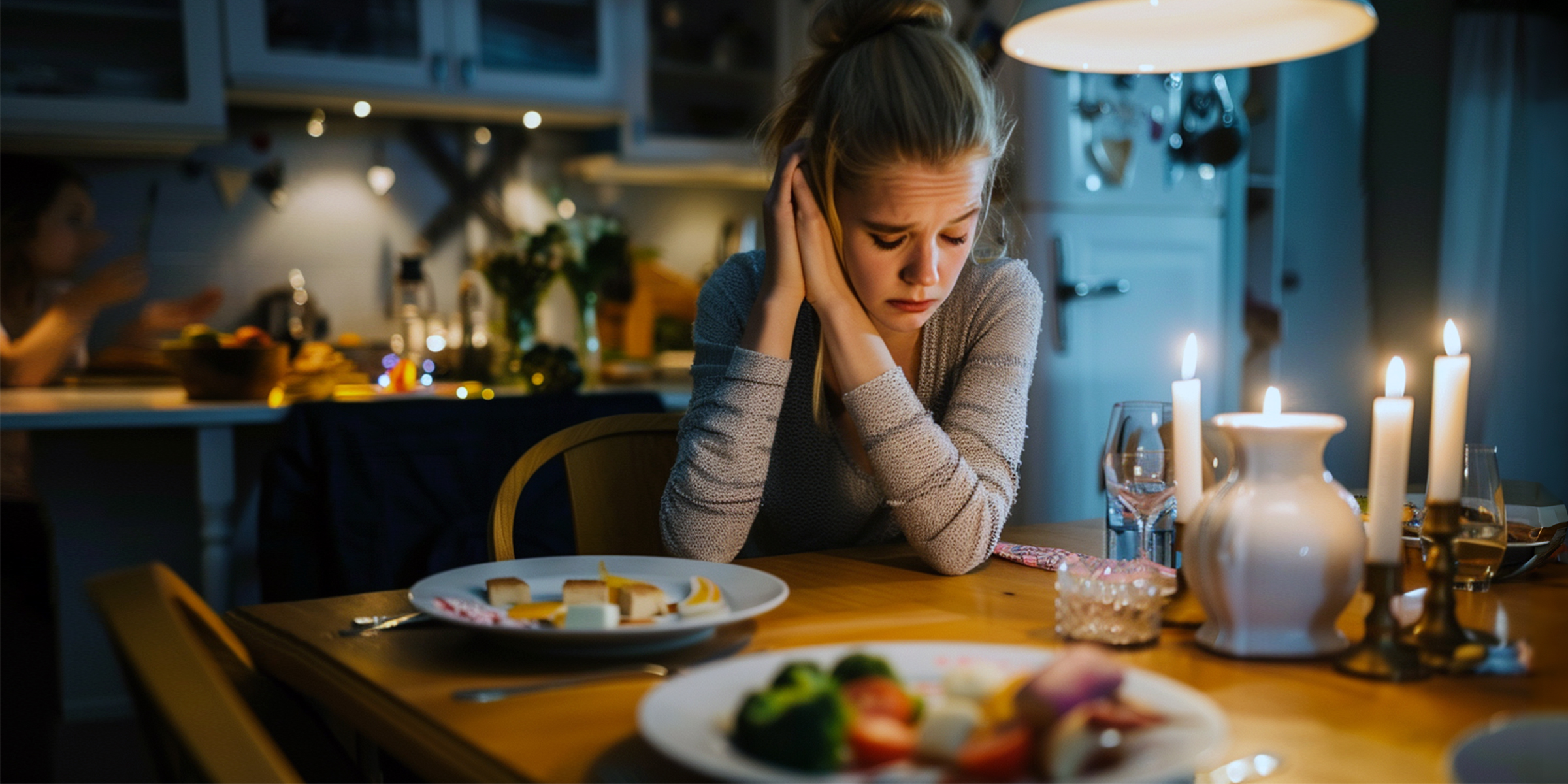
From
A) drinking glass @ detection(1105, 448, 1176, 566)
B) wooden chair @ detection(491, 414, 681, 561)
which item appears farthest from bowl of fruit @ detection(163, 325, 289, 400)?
drinking glass @ detection(1105, 448, 1176, 566)

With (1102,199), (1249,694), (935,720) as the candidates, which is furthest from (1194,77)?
(935,720)

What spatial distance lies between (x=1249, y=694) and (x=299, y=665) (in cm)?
64

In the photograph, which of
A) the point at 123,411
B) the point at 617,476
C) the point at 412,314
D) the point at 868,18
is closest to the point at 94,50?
the point at 412,314

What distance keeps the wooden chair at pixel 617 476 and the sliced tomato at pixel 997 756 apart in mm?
937

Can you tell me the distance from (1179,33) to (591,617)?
0.84 meters

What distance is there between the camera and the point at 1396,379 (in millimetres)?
752

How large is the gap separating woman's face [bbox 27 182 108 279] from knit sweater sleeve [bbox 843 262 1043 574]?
268 cm

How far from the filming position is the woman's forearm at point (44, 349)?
278 centimetres

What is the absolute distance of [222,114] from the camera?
3.01m

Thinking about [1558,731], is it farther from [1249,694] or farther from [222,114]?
[222,114]

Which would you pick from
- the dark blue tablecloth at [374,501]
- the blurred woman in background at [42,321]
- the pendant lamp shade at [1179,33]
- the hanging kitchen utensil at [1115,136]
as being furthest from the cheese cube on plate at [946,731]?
the hanging kitchen utensil at [1115,136]

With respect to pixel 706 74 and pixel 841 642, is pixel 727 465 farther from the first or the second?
pixel 706 74

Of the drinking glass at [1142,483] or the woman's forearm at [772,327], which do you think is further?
the woman's forearm at [772,327]

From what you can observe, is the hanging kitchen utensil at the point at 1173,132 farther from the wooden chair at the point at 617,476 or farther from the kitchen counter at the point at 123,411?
the wooden chair at the point at 617,476
